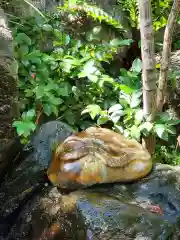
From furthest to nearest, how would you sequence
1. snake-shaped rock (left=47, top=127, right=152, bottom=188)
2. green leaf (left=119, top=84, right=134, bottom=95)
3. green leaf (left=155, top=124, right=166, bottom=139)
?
green leaf (left=119, top=84, right=134, bottom=95) → green leaf (left=155, top=124, right=166, bottom=139) → snake-shaped rock (left=47, top=127, right=152, bottom=188)

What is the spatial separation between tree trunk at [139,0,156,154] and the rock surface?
2.45ft

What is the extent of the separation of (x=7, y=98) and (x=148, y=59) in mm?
1313

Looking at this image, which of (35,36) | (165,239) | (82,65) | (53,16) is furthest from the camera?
(53,16)

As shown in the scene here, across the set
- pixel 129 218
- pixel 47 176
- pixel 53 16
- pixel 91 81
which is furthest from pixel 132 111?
pixel 53 16

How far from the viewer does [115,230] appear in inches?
92.8

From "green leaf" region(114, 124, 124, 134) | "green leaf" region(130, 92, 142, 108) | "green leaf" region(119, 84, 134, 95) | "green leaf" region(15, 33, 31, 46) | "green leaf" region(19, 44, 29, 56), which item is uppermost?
"green leaf" region(15, 33, 31, 46)

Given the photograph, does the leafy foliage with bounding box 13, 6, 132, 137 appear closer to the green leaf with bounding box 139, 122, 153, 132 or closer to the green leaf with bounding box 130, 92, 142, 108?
the green leaf with bounding box 130, 92, 142, 108

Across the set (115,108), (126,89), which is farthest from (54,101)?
(126,89)

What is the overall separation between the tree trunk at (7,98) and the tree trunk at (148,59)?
1.16m

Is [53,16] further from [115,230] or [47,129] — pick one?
[115,230]

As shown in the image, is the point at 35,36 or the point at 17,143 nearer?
the point at 17,143

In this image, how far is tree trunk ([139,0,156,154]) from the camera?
3.27 m

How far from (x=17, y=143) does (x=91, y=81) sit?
4.45 ft

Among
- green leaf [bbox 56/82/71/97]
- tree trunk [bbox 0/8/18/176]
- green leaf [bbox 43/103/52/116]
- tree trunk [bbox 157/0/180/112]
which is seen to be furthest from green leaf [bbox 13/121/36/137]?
tree trunk [bbox 157/0/180/112]
